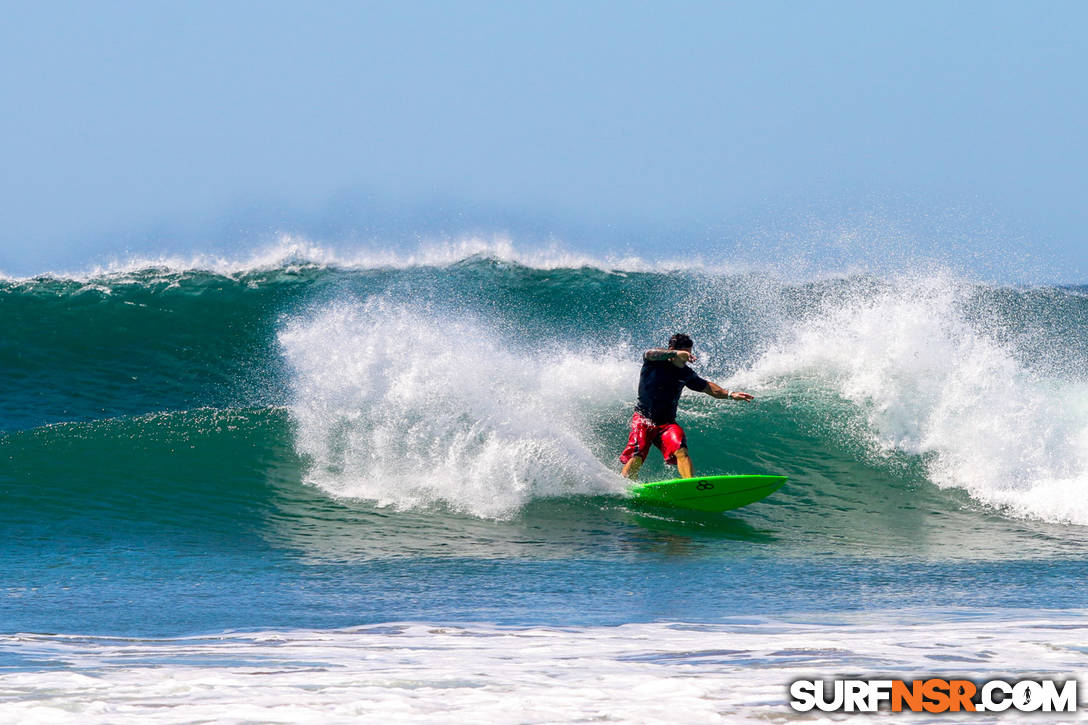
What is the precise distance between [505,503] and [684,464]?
1675 mm

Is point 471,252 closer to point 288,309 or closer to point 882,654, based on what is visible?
point 288,309

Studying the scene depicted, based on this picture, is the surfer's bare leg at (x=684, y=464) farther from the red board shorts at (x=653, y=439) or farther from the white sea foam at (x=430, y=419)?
the white sea foam at (x=430, y=419)

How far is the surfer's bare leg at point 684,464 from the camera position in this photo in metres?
9.22

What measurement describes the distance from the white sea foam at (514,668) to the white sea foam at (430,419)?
381cm

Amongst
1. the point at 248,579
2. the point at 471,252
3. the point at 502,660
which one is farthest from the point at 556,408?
the point at 471,252

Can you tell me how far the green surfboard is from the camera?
899 centimetres

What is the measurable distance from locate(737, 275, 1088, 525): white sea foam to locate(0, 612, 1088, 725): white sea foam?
15.9 ft

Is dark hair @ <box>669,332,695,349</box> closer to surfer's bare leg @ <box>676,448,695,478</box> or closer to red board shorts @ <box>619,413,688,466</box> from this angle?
red board shorts @ <box>619,413,688,466</box>

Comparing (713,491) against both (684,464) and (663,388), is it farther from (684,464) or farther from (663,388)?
(663,388)

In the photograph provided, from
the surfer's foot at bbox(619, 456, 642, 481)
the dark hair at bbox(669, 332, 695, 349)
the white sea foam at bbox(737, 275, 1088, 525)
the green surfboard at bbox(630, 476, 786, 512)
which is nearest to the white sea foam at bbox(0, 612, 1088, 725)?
the green surfboard at bbox(630, 476, 786, 512)

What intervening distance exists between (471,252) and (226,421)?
8.39 meters

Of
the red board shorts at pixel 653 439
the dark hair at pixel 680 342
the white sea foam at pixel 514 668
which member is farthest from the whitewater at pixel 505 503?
the dark hair at pixel 680 342

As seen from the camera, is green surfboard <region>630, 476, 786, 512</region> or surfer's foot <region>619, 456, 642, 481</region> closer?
green surfboard <region>630, 476, 786, 512</region>

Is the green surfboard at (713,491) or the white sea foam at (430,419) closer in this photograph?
the green surfboard at (713,491)
